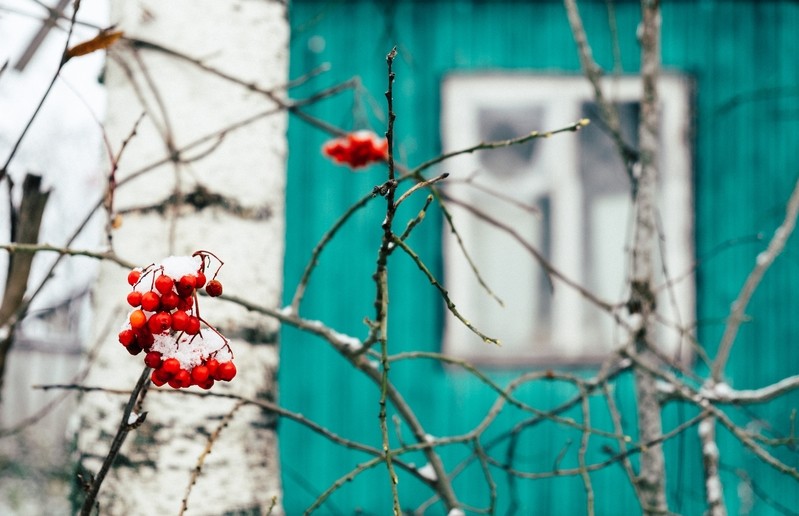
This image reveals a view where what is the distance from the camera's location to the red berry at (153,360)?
0.86 metres

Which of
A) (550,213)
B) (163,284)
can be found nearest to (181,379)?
(163,284)

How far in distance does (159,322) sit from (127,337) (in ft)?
0.13

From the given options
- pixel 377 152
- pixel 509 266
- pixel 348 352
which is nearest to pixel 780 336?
pixel 509 266

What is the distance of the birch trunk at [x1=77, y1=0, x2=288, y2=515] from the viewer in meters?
1.25

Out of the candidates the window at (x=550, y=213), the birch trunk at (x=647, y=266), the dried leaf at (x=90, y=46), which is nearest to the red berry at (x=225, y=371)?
the dried leaf at (x=90, y=46)

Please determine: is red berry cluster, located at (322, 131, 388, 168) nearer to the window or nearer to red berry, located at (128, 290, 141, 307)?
red berry, located at (128, 290, 141, 307)

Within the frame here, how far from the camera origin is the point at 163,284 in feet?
2.77

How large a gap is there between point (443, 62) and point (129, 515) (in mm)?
2996

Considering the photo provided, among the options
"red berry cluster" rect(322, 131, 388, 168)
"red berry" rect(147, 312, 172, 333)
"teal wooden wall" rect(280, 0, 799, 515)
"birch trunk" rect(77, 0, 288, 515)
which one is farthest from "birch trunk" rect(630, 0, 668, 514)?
"teal wooden wall" rect(280, 0, 799, 515)

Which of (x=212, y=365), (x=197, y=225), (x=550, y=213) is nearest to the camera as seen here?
(x=212, y=365)

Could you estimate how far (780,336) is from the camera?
379 centimetres

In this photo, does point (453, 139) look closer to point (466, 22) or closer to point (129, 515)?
point (466, 22)

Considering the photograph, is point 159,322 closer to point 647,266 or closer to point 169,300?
point 169,300

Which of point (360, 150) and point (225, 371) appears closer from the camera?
point (225, 371)
